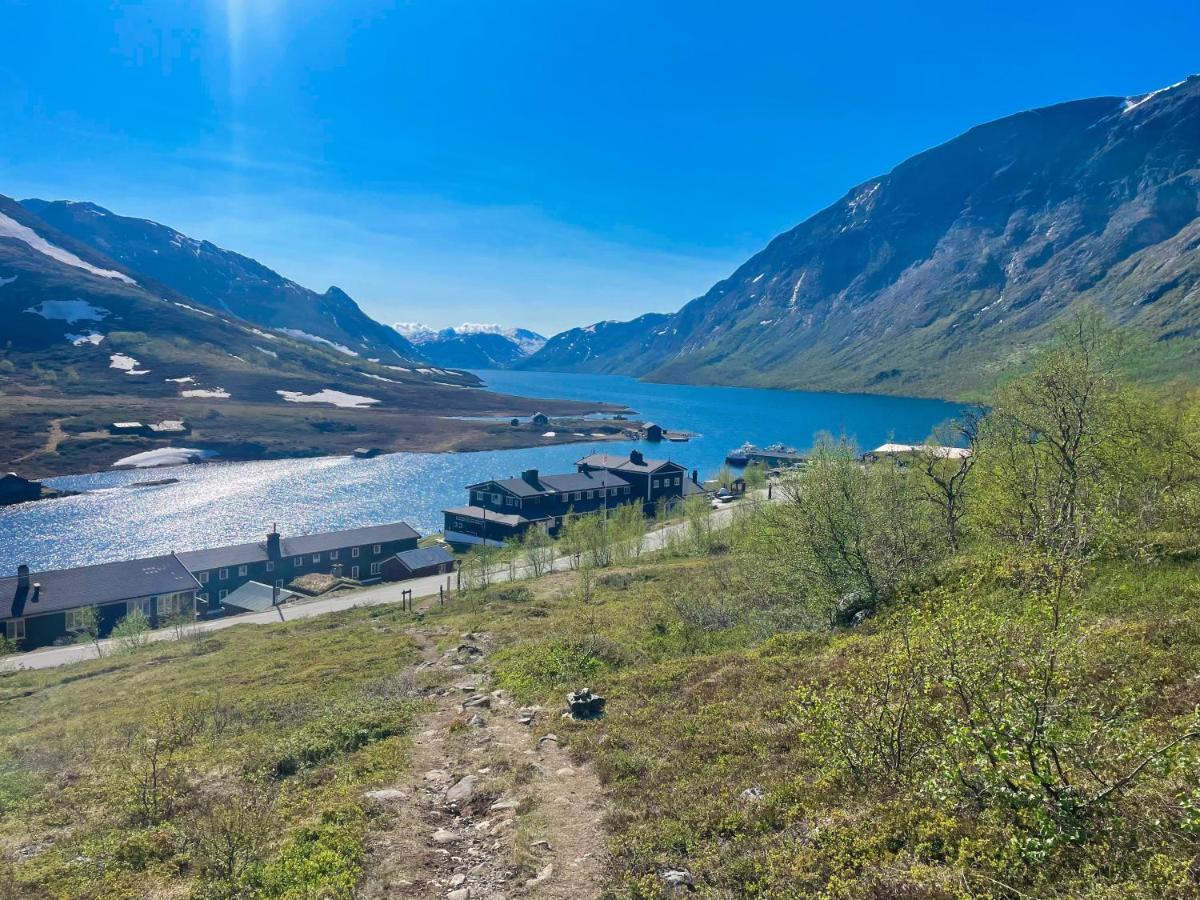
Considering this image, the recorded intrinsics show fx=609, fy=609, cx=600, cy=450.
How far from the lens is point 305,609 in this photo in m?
60.2

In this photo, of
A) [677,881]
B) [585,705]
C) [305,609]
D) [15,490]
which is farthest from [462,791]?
[15,490]

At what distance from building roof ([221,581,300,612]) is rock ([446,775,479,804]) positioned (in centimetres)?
5800

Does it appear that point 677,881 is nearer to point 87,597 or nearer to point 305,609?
point 305,609

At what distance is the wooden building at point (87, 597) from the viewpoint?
5475cm

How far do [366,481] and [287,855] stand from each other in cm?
13292

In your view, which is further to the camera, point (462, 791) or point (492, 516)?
point (492, 516)

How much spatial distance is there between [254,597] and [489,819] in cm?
6468

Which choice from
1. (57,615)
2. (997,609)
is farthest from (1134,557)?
(57,615)

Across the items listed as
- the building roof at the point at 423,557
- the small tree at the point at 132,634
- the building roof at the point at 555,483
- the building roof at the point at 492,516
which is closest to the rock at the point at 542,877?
the small tree at the point at 132,634

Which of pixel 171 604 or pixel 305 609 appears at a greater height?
pixel 171 604

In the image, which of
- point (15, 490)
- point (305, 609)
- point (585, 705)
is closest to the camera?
point (585, 705)

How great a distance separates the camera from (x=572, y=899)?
35.5 feet

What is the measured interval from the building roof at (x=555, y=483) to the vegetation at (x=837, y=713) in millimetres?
56308

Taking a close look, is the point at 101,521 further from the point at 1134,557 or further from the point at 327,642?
the point at 1134,557
